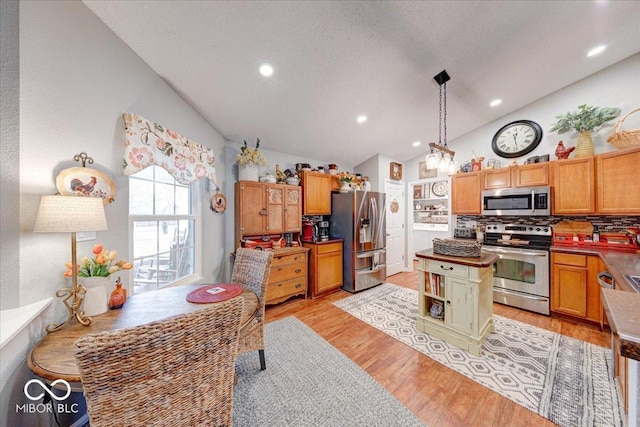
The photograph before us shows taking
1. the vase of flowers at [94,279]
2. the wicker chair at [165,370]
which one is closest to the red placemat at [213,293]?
the vase of flowers at [94,279]

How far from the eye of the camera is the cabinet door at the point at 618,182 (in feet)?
7.64

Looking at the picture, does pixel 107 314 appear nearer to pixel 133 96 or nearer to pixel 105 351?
pixel 105 351

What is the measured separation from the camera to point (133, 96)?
1.70 metres

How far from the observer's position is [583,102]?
290 centimetres

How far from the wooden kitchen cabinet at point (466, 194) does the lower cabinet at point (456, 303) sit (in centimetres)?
167

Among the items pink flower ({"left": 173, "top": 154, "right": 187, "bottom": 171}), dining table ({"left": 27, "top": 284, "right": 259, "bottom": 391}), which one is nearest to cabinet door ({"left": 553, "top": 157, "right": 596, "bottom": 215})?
dining table ({"left": 27, "top": 284, "right": 259, "bottom": 391})

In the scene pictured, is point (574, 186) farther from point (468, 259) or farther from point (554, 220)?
point (468, 259)

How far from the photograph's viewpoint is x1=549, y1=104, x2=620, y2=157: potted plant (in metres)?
2.61

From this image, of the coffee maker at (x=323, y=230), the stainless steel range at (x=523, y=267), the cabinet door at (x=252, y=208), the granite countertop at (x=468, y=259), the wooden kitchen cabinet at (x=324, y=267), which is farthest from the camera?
the coffee maker at (x=323, y=230)

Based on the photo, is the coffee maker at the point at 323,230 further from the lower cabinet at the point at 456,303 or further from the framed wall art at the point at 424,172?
the framed wall art at the point at 424,172

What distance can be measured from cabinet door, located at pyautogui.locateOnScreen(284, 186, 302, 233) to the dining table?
66.5 inches

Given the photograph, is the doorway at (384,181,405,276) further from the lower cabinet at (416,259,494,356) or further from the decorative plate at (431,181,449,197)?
the lower cabinet at (416,259,494,356)

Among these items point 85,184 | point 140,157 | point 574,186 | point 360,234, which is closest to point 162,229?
point 140,157

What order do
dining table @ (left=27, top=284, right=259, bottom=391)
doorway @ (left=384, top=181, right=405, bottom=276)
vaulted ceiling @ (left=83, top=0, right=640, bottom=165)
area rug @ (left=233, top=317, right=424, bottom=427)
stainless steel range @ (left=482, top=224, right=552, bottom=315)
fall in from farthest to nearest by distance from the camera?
1. doorway @ (left=384, top=181, right=405, bottom=276)
2. stainless steel range @ (left=482, top=224, right=552, bottom=315)
3. vaulted ceiling @ (left=83, top=0, right=640, bottom=165)
4. area rug @ (left=233, top=317, right=424, bottom=427)
5. dining table @ (left=27, top=284, right=259, bottom=391)
